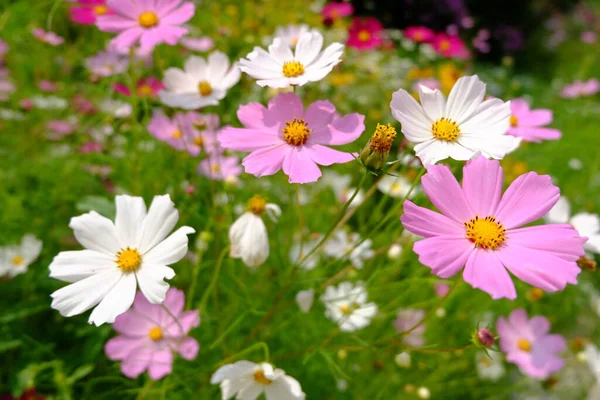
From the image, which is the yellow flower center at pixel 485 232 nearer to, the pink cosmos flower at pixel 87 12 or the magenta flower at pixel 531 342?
the magenta flower at pixel 531 342

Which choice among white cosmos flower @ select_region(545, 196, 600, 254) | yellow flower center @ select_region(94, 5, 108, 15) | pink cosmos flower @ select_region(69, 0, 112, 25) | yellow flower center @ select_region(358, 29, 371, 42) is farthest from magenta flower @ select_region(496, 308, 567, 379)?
yellow flower center @ select_region(94, 5, 108, 15)

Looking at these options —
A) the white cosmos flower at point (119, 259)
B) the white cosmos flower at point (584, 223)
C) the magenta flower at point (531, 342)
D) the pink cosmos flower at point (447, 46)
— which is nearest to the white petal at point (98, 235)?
the white cosmos flower at point (119, 259)

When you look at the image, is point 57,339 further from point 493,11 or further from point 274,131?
point 493,11

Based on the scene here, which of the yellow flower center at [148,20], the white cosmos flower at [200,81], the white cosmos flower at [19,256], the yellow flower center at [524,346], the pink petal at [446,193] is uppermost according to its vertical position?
the pink petal at [446,193]

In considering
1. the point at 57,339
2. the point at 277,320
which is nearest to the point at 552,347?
the point at 277,320

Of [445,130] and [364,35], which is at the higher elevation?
[445,130]

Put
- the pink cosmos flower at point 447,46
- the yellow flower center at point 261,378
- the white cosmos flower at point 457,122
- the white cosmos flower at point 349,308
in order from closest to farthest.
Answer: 1. the white cosmos flower at point 457,122
2. the yellow flower center at point 261,378
3. the white cosmos flower at point 349,308
4. the pink cosmos flower at point 447,46

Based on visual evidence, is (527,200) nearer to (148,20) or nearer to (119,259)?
(119,259)

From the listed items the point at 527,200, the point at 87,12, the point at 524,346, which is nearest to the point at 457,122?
the point at 527,200
